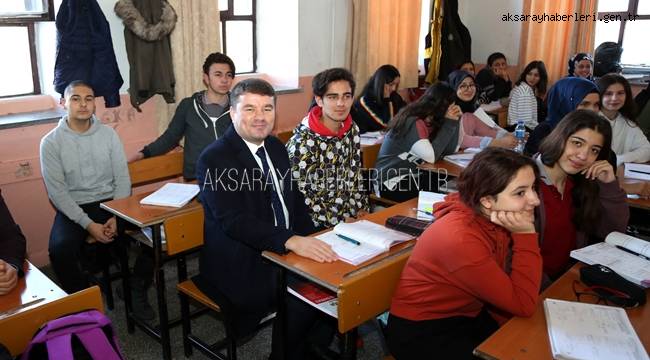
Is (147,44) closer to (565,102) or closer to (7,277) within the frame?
(7,277)

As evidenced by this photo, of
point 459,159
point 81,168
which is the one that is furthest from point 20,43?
point 459,159

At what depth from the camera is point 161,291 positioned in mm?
2559

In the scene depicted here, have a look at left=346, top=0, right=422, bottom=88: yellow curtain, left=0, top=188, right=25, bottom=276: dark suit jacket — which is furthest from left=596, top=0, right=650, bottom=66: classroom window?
left=0, top=188, right=25, bottom=276: dark suit jacket

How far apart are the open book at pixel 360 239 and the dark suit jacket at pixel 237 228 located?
0.58 feet

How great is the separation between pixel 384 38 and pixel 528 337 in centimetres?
461

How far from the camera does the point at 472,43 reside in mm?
7258

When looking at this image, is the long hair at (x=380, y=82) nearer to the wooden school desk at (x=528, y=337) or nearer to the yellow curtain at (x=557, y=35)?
the yellow curtain at (x=557, y=35)

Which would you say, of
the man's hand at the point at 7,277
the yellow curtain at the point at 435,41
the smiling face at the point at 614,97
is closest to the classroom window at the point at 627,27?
the yellow curtain at the point at 435,41

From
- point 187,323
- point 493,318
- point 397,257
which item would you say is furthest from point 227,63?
point 493,318

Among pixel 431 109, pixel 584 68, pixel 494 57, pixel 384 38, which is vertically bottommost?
pixel 431 109

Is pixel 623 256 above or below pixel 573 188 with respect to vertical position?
below

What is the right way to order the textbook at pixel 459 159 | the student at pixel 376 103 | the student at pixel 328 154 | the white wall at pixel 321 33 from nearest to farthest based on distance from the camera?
the student at pixel 328 154, the textbook at pixel 459 159, the student at pixel 376 103, the white wall at pixel 321 33

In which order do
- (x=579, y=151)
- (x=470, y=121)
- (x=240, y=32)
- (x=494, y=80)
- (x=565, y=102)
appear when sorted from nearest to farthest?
(x=579, y=151)
(x=565, y=102)
(x=470, y=121)
(x=240, y=32)
(x=494, y=80)

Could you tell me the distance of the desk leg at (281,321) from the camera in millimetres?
2016
